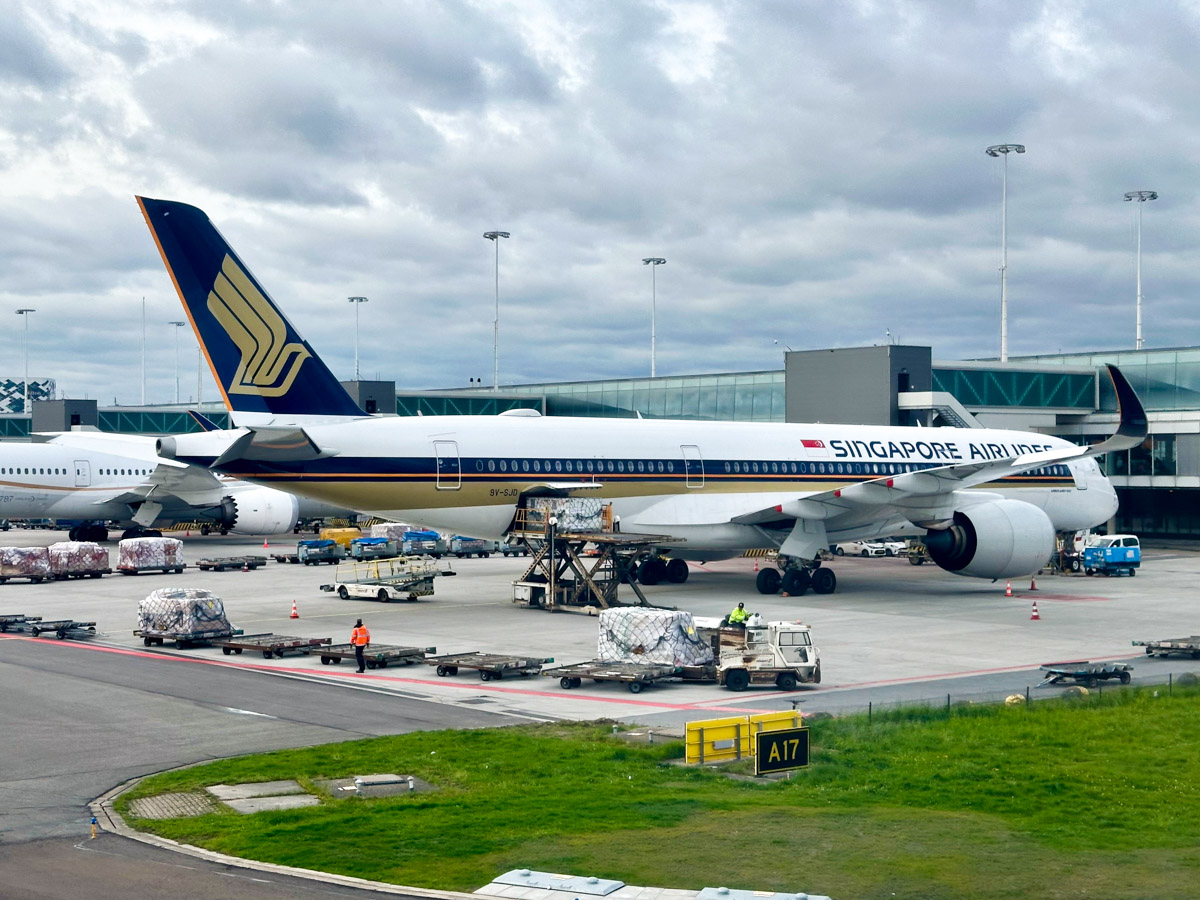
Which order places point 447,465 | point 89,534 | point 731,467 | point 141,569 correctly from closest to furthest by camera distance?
point 447,465, point 731,467, point 141,569, point 89,534

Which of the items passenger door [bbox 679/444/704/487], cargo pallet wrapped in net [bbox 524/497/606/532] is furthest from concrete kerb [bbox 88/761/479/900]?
passenger door [bbox 679/444/704/487]

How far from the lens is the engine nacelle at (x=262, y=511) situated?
62.2m

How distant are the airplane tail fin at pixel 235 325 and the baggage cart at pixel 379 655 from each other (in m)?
8.69

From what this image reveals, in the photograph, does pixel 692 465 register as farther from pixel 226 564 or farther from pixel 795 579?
pixel 226 564

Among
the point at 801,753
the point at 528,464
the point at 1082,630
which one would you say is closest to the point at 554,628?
the point at 528,464

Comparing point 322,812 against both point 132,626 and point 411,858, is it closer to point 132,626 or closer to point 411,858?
point 411,858

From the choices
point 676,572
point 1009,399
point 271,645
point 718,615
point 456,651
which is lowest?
point 456,651

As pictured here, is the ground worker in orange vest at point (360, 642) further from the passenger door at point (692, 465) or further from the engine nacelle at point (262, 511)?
the engine nacelle at point (262, 511)

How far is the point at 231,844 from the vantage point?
13.5 m

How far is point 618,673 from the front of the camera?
23.8 metres

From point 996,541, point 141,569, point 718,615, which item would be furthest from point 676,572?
point 141,569

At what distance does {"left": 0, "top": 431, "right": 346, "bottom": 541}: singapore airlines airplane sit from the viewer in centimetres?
6138

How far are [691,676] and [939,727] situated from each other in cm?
621

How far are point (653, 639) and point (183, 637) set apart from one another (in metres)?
11.4
